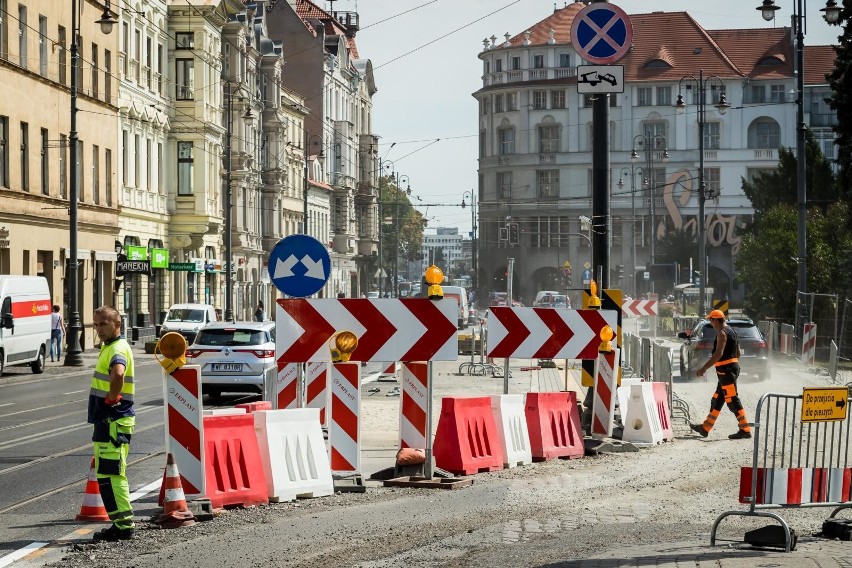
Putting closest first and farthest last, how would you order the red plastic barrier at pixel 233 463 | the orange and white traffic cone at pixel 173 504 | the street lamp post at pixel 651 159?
the orange and white traffic cone at pixel 173 504 → the red plastic barrier at pixel 233 463 → the street lamp post at pixel 651 159

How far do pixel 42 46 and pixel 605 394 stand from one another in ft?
116

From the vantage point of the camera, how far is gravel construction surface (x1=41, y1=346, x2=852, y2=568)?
10.1 meters

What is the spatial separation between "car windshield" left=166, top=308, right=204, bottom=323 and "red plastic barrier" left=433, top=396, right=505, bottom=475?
3266 centimetres

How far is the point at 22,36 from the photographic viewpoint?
4728 centimetres

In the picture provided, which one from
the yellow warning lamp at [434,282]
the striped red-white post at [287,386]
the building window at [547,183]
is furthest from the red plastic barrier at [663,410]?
the building window at [547,183]

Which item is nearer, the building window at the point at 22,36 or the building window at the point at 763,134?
the building window at the point at 22,36

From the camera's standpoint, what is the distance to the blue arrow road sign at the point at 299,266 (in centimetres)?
1533

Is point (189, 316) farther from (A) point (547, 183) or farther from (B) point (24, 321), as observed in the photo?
(A) point (547, 183)

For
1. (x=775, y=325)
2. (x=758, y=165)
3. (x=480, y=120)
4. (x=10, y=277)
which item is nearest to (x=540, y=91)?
(x=480, y=120)

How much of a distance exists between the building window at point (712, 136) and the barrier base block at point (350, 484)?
112 metres

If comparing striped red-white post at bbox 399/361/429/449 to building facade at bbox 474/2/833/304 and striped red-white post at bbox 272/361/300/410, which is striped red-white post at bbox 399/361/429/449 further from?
building facade at bbox 474/2/833/304

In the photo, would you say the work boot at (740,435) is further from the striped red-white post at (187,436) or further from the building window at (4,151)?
the building window at (4,151)

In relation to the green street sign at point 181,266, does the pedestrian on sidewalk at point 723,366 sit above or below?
below

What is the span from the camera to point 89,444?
741 inches
